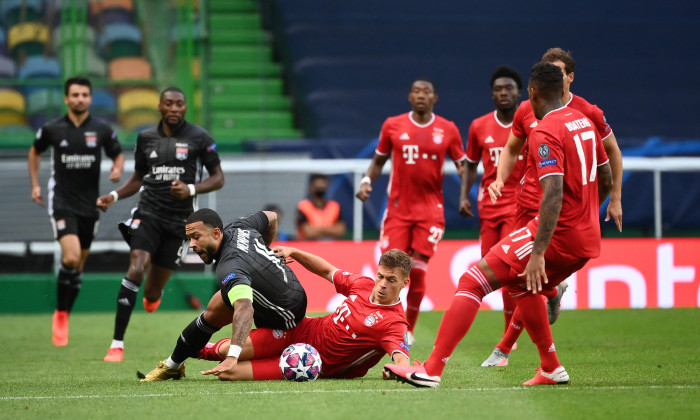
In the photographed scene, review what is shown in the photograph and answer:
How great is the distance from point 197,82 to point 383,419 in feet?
37.7

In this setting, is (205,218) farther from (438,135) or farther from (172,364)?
(438,135)

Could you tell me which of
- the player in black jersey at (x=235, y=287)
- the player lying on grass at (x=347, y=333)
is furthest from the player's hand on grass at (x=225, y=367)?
the player lying on grass at (x=347, y=333)

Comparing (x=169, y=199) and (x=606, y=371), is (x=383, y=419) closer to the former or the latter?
(x=606, y=371)

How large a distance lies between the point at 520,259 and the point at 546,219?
0.35m

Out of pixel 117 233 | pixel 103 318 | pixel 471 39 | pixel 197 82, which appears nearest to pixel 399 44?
pixel 471 39

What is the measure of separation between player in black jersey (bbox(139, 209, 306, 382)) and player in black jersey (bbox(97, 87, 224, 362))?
240 centimetres

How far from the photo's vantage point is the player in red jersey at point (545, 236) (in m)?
5.96

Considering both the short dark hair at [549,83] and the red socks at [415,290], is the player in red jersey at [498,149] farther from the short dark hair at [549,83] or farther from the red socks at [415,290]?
the short dark hair at [549,83]

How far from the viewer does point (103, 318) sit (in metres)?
12.9

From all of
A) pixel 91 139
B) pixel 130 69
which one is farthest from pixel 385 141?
pixel 130 69

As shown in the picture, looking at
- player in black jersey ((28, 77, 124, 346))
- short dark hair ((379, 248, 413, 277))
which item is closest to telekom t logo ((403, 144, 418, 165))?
player in black jersey ((28, 77, 124, 346))

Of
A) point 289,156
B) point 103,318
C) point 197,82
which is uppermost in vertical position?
point 197,82

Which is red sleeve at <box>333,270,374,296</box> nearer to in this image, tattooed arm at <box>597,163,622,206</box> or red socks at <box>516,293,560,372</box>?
red socks at <box>516,293,560,372</box>

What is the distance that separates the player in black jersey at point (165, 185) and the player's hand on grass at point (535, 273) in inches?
161
